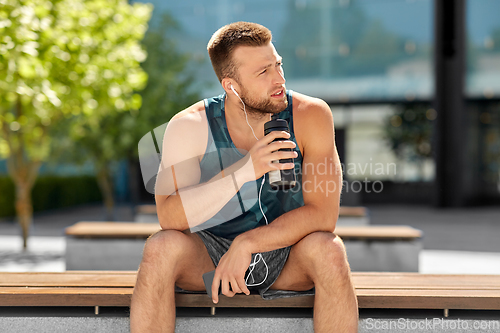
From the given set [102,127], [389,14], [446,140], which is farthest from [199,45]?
[446,140]

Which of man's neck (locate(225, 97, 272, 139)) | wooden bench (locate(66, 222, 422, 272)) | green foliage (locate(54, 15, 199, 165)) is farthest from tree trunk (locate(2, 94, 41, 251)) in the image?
man's neck (locate(225, 97, 272, 139))

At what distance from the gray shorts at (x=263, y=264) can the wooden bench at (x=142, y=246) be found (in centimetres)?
280

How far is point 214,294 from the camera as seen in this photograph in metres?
2.25

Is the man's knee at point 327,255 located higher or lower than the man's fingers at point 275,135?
lower

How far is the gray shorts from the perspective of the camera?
2.40 m

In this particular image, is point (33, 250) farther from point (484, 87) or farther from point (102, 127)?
point (484, 87)

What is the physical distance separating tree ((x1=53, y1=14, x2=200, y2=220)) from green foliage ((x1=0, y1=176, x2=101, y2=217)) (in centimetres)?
202

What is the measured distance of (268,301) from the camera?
7.95 feet

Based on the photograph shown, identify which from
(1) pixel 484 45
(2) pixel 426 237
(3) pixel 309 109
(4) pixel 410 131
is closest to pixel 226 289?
(3) pixel 309 109

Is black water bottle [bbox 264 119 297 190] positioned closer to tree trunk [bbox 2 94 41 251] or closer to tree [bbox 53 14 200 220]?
tree trunk [bbox 2 94 41 251]

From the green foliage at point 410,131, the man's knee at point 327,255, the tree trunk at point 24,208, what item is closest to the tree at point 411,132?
the green foliage at point 410,131

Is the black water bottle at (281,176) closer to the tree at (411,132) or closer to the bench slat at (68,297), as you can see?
the bench slat at (68,297)

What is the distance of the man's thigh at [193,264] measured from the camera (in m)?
2.32

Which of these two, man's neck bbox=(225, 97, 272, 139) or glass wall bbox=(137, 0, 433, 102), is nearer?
man's neck bbox=(225, 97, 272, 139)
